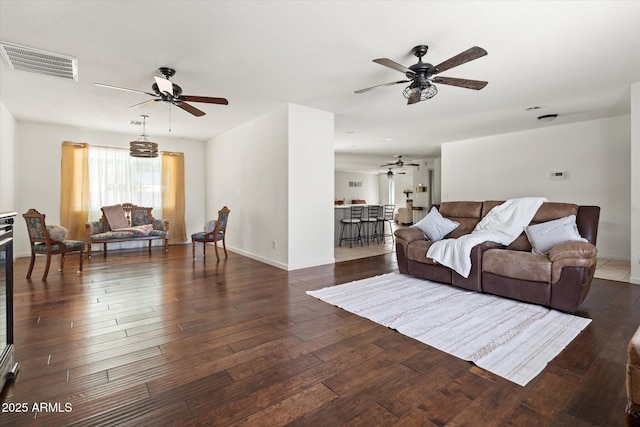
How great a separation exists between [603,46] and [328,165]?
3.52 meters

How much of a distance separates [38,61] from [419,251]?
15.5ft

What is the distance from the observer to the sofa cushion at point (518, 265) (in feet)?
9.97

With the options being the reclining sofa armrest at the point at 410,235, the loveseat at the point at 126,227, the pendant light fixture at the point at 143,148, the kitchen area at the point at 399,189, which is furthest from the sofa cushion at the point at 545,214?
the loveseat at the point at 126,227

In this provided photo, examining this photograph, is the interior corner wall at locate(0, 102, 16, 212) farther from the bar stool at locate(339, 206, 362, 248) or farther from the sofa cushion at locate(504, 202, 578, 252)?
the sofa cushion at locate(504, 202, 578, 252)

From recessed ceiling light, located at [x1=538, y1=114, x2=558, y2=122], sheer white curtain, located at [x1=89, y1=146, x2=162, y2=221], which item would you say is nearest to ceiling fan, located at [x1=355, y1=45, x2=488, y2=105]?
recessed ceiling light, located at [x1=538, y1=114, x2=558, y2=122]

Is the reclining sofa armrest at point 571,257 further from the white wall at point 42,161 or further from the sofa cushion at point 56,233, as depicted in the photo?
the white wall at point 42,161

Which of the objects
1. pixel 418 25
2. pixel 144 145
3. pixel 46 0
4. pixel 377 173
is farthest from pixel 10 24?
pixel 377 173

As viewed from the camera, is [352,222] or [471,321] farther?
[352,222]

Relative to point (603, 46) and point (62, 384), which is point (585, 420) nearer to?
point (62, 384)

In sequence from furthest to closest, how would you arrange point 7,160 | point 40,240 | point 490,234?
point 7,160 < point 40,240 < point 490,234

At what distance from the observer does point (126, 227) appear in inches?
251

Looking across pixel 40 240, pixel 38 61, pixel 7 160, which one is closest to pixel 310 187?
pixel 38 61

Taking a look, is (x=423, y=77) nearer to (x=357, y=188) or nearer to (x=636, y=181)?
(x=636, y=181)

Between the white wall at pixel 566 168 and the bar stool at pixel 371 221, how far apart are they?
2174 mm
